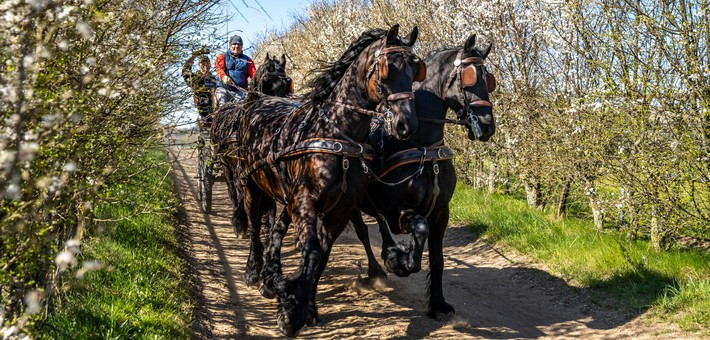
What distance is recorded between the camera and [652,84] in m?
6.18

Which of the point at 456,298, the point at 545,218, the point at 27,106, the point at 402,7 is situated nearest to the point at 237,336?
the point at 456,298

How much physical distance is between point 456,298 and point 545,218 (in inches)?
133

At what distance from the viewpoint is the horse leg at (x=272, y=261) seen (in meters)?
6.21

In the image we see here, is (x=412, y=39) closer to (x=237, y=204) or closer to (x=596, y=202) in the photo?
(x=596, y=202)

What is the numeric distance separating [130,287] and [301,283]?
145 cm

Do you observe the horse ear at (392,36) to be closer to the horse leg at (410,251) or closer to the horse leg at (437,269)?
the horse leg at (410,251)

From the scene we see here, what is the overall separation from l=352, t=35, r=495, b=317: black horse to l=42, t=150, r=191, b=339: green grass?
179 centimetres

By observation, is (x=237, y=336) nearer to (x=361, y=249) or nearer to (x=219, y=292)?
(x=219, y=292)

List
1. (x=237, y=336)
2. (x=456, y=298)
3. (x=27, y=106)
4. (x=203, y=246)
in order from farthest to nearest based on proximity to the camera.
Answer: (x=203, y=246)
(x=456, y=298)
(x=237, y=336)
(x=27, y=106)

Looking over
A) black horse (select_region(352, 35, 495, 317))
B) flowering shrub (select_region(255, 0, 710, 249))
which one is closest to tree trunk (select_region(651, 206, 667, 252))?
flowering shrub (select_region(255, 0, 710, 249))

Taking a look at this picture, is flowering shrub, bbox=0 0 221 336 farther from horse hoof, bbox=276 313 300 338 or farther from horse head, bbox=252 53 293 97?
horse head, bbox=252 53 293 97

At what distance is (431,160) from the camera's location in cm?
576

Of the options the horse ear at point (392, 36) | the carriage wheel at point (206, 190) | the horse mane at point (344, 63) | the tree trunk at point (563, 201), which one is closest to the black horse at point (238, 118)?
the carriage wheel at point (206, 190)

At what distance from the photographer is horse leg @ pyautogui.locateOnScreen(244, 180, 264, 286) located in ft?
24.1
